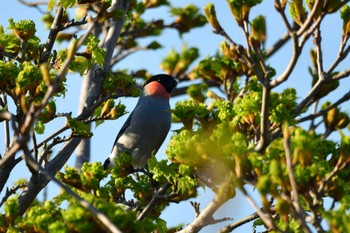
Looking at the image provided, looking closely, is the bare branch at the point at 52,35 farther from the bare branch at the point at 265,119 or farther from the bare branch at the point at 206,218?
the bare branch at the point at 265,119

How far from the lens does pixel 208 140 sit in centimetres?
432

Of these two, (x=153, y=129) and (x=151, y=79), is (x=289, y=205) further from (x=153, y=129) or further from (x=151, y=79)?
(x=151, y=79)

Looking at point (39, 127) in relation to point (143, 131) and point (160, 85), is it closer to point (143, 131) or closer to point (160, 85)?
point (143, 131)

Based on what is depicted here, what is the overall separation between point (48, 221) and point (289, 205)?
1247mm

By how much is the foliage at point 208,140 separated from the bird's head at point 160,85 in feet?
6.70

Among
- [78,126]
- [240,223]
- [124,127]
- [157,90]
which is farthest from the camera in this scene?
[157,90]

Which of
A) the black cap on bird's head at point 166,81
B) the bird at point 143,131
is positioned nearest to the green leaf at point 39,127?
the bird at point 143,131

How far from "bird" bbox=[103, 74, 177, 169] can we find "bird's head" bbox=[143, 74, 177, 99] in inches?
7.4

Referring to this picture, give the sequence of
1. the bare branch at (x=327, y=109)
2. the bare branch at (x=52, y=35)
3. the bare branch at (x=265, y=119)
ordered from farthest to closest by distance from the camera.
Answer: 1. the bare branch at (x=52, y=35)
2. the bare branch at (x=327, y=109)
3. the bare branch at (x=265, y=119)

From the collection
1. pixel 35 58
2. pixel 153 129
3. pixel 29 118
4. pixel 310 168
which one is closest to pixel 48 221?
pixel 29 118

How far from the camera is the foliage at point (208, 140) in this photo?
336 centimetres

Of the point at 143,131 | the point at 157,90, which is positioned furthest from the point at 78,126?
the point at 157,90

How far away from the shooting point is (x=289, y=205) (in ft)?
11.5

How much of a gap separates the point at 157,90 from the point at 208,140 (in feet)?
15.4
